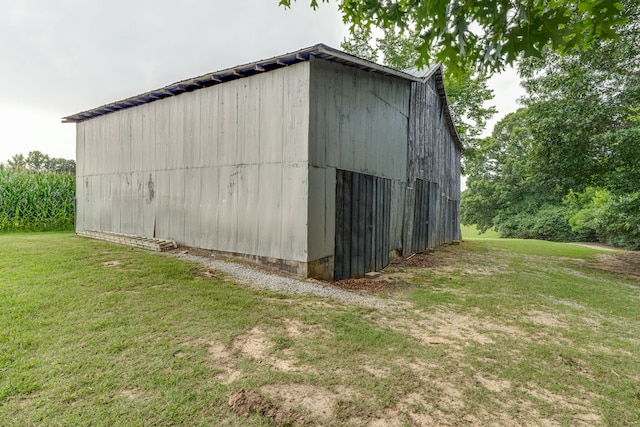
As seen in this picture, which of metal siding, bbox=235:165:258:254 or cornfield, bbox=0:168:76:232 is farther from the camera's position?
cornfield, bbox=0:168:76:232

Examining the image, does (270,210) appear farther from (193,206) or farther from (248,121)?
(193,206)

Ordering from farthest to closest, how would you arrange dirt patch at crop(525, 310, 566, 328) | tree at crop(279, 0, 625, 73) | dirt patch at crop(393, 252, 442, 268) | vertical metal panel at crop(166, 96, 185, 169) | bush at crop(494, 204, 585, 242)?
bush at crop(494, 204, 585, 242) < dirt patch at crop(393, 252, 442, 268) < vertical metal panel at crop(166, 96, 185, 169) < dirt patch at crop(525, 310, 566, 328) < tree at crop(279, 0, 625, 73)

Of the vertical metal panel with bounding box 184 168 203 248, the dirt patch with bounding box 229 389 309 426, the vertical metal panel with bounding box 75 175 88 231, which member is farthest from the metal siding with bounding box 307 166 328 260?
the vertical metal panel with bounding box 75 175 88 231

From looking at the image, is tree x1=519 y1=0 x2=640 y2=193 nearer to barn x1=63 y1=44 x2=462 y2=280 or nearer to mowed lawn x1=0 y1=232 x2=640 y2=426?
A: barn x1=63 y1=44 x2=462 y2=280

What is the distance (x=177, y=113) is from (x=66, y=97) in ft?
27.2

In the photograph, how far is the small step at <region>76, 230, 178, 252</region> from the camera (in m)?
7.85

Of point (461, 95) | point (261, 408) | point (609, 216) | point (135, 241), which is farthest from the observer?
point (461, 95)

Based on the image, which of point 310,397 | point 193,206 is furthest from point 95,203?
point 310,397

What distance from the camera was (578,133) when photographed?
9.54 m

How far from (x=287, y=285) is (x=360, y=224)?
2.67 m

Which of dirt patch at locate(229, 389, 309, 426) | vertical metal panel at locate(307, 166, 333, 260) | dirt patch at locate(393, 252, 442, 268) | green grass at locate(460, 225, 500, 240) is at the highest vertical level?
vertical metal panel at locate(307, 166, 333, 260)

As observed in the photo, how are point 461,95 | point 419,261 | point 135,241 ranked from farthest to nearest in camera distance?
point 461,95 < point 419,261 < point 135,241

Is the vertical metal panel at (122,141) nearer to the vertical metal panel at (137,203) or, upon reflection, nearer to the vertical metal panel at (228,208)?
the vertical metal panel at (137,203)

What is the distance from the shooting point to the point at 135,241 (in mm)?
8273
